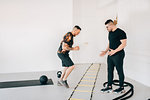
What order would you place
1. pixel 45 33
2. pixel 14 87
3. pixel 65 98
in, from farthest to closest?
pixel 45 33, pixel 14 87, pixel 65 98

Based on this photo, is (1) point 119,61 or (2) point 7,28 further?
(2) point 7,28

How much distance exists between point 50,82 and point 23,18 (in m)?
2.44

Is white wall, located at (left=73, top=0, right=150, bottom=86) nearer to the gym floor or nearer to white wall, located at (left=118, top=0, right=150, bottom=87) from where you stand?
white wall, located at (left=118, top=0, right=150, bottom=87)

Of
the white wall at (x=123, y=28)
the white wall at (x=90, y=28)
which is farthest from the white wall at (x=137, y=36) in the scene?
the white wall at (x=90, y=28)

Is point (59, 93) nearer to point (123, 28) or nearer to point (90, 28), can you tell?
point (123, 28)

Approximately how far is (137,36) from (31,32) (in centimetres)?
338

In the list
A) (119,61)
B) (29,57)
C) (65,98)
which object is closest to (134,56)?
(119,61)

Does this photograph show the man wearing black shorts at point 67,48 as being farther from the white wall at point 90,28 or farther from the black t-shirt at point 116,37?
the white wall at point 90,28

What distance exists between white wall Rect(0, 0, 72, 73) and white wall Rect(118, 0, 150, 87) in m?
1.98

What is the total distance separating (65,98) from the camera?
10.8 feet

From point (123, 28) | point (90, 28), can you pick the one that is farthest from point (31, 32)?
point (123, 28)

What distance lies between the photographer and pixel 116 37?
3295 millimetres

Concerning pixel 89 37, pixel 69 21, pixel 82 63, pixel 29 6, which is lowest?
pixel 82 63

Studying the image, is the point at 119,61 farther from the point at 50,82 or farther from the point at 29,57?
the point at 29,57
